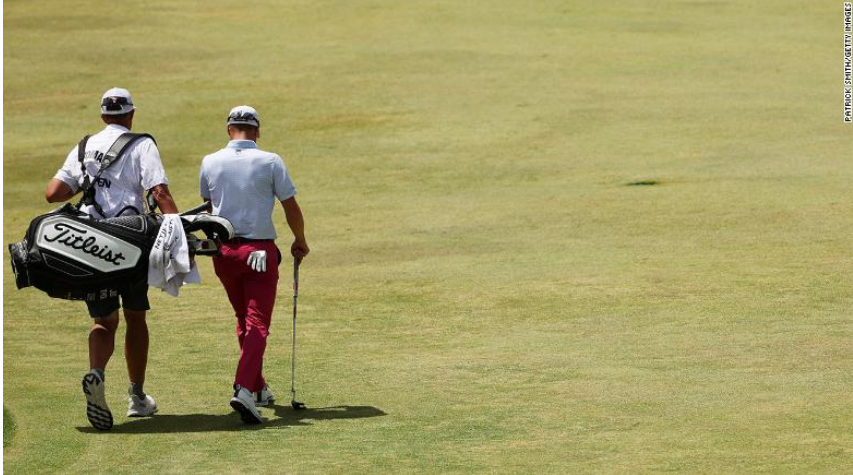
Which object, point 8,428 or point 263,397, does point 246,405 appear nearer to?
point 263,397

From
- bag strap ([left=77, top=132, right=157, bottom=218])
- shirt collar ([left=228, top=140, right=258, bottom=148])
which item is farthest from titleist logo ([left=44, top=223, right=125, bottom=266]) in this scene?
shirt collar ([left=228, top=140, right=258, bottom=148])

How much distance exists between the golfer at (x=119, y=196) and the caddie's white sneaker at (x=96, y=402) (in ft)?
0.03

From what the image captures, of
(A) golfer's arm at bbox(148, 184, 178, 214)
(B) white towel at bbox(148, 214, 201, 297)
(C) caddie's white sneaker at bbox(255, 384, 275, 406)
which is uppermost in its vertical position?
(A) golfer's arm at bbox(148, 184, 178, 214)

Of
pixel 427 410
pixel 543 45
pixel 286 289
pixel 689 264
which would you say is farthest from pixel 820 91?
pixel 427 410

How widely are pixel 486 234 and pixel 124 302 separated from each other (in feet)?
26.3

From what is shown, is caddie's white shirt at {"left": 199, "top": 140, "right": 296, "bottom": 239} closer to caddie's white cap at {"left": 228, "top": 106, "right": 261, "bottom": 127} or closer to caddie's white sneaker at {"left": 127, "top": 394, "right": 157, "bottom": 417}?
caddie's white cap at {"left": 228, "top": 106, "right": 261, "bottom": 127}

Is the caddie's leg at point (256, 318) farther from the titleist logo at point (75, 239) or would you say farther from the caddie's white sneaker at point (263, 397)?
the titleist logo at point (75, 239)

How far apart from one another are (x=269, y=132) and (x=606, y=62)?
723 centimetres

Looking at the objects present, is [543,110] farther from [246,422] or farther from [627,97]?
[246,422]

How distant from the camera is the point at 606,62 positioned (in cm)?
2884

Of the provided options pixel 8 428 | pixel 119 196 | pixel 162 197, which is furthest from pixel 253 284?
pixel 8 428

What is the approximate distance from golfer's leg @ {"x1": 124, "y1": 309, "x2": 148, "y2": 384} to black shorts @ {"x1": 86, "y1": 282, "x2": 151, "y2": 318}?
217mm

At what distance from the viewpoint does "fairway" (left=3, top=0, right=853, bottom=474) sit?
9.29 m

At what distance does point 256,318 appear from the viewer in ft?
32.8
